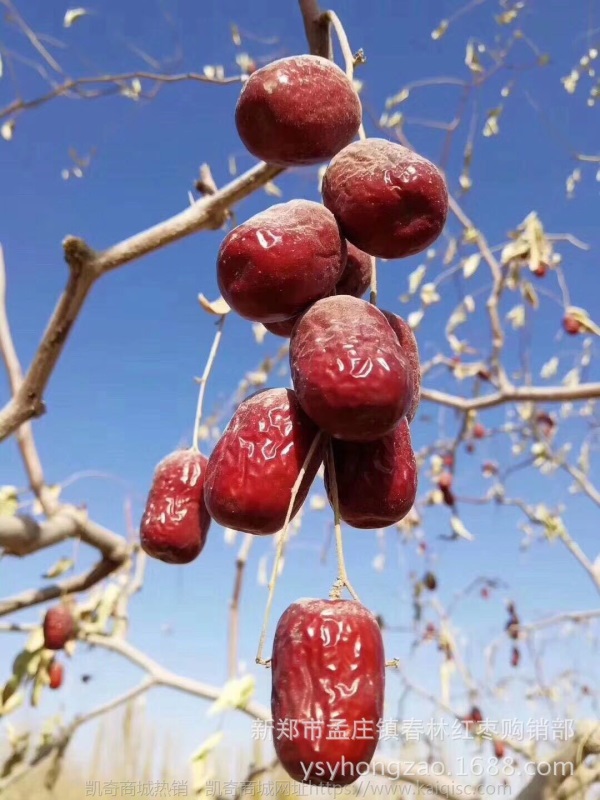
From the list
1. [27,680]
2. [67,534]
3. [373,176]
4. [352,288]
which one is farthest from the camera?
[27,680]

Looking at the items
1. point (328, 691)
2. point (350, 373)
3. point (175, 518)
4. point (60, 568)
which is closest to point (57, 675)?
point (60, 568)

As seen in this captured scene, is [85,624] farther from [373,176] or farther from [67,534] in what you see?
[373,176]

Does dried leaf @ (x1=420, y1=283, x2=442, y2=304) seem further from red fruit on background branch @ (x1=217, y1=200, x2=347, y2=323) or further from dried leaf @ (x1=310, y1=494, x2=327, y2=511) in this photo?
red fruit on background branch @ (x1=217, y1=200, x2=347, y2=323)

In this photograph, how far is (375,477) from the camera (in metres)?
0.74

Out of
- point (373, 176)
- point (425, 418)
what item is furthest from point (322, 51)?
point (425, 418)

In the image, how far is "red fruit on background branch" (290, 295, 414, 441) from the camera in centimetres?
66

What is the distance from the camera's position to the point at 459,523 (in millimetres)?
2930

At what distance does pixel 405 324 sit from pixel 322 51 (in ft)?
1.89

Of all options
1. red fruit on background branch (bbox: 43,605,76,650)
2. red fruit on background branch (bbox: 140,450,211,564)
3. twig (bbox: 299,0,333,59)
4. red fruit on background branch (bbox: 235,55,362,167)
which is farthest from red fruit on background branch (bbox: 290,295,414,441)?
red fruit on background branch (bbox: 43,605,76,650)

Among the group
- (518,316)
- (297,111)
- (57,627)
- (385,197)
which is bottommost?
(57,627)

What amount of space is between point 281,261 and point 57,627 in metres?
1.76

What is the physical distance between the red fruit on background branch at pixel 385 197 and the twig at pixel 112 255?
570 mm

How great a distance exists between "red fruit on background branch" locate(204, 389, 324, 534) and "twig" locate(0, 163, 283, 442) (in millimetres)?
733

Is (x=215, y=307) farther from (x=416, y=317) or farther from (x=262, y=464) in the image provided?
(x=416, y=317)
